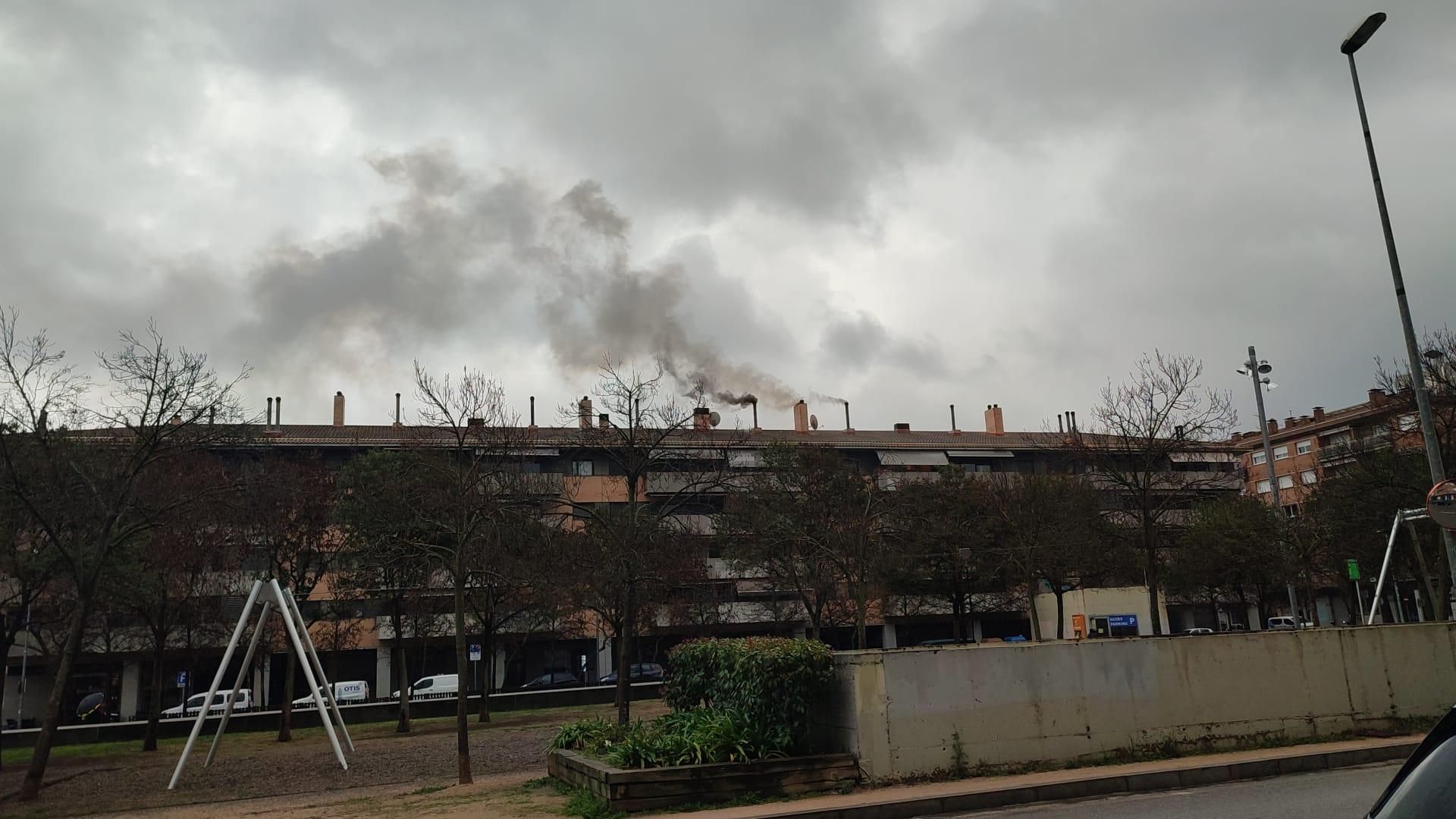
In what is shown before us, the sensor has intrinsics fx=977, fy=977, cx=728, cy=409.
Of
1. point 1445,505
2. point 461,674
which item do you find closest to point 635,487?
point 461,674

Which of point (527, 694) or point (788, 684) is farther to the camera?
point (527, 694)

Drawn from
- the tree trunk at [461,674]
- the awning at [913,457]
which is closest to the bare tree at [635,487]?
the tree trunk at [461,674]

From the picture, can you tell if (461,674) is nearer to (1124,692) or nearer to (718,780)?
(718,780)

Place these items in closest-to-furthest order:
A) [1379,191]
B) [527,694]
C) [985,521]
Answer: [1379,191], [527,694], [985,521]

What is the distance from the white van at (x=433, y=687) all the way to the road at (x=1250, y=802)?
1482 inches

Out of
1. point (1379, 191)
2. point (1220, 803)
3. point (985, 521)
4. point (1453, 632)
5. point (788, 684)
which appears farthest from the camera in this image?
point (985, 521)

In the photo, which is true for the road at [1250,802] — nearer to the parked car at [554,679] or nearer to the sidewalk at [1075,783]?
the sidewalk at [1075,783]

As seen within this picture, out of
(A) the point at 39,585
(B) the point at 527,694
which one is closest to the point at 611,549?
(A) the point at 39,585

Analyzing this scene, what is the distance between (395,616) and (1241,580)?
39.1m

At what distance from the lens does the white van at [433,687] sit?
4391 cm

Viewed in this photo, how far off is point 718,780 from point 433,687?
3713 centimetres

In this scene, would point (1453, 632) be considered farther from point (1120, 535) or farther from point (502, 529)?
point (502, 529)

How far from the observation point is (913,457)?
59.2m

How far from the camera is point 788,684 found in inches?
475
